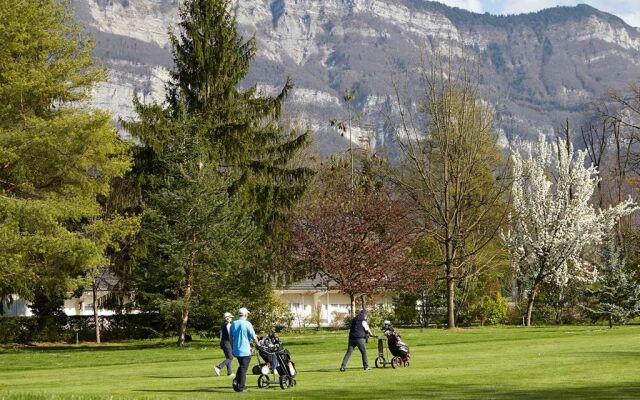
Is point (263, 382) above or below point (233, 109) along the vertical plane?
below

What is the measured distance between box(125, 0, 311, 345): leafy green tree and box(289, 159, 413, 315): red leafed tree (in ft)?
7.09

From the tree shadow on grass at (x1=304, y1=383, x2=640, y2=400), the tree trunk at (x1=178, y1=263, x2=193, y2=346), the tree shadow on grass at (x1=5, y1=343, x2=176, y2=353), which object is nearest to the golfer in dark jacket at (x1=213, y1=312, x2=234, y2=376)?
the tree shadow on grass at (x1=304, y1=383, x2=640, y2=400)

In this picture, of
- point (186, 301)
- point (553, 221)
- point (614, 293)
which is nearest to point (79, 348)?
point (186, 301)

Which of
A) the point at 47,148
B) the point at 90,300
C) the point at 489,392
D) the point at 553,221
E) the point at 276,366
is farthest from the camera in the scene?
the point at 90,300

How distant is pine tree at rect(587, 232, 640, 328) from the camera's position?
51469 millimetres

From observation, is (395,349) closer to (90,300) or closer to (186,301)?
(186,301)

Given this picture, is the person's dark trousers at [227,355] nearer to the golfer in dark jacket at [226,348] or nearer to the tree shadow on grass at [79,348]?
the golfer in dark jacket at [226,348]

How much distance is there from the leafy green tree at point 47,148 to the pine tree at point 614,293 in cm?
2894

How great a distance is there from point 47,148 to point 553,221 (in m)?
35.1

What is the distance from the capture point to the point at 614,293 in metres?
52.0

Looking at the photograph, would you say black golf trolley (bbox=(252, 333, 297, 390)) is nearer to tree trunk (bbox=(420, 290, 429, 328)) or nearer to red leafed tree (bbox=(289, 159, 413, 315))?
red leafed tree (bbox=(289, 159, 413, 315))

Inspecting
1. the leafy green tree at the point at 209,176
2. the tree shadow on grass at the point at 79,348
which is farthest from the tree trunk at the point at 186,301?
the tree shadow on grass at the point at 79,348

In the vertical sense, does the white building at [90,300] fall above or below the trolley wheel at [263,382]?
above

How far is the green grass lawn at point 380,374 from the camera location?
17.6m
